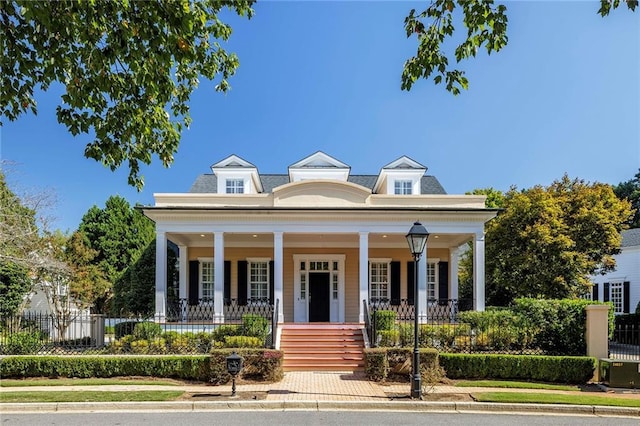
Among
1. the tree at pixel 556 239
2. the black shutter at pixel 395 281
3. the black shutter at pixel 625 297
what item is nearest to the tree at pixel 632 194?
the black shutter at pixel 625 297

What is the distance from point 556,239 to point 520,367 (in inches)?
423

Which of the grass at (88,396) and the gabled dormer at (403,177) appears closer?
the grass at (88,396)

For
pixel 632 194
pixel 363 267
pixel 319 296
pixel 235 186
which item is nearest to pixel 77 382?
pixel 363 267

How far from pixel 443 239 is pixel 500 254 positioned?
4899mm

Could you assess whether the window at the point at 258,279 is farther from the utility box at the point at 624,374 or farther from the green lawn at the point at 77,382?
the utility box at the point at 624,374

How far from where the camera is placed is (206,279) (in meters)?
20.6

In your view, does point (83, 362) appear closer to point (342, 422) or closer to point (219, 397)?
point (219, 397)

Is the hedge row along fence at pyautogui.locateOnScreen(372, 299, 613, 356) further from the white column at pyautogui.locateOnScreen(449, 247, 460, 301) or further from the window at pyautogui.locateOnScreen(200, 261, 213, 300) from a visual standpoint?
the window at pyautogui.locateOnScreen(200, 261, 213, 300)

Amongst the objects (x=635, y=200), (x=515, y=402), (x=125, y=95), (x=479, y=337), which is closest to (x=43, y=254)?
(x=125, y=95)

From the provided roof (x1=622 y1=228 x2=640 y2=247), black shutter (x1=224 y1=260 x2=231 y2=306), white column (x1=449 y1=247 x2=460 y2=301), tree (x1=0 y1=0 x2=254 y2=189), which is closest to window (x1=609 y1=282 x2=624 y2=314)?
roof (x1=622 y1=228 x2=640 y2=247)

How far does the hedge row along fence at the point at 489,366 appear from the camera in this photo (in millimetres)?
11945

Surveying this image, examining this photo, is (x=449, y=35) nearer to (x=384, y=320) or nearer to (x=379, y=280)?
(x=384, y=320)

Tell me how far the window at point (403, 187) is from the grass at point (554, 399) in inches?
478

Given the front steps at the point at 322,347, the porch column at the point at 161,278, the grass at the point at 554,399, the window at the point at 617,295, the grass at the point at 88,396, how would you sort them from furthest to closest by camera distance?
the window at the point at 617,295 < the porch column at the point at 161,278 < the front steps at the point at 322,347 < the grass at the point at 88,396 < the grass at the point at 554,399
